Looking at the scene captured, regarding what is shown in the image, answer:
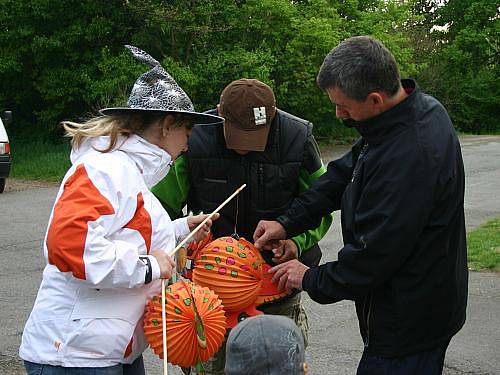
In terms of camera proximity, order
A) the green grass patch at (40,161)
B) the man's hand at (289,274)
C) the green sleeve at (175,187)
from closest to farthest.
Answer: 1. the man's hand at (289,274)
2. the green sleeve at (175,187)
3. the green grass patch at (40,161)

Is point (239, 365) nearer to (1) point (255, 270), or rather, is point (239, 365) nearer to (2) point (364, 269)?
(2) point (364, 269)

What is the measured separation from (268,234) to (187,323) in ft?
2.29

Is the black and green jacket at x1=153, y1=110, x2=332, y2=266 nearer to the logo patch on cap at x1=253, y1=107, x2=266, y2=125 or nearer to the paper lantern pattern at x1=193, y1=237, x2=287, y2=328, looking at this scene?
the logo patch on cap at x1=253, y1=107, x2=266, y2=125

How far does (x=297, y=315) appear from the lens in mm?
3672

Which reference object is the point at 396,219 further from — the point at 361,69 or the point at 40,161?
the point at 40,161

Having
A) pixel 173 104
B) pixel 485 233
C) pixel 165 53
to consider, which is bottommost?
pixel 485 233

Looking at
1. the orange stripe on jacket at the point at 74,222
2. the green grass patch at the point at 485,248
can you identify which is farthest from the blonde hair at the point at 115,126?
the green grass patch at the point at 485,248

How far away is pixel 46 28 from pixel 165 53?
11.5 ft

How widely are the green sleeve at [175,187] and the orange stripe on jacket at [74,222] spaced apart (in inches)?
42.7

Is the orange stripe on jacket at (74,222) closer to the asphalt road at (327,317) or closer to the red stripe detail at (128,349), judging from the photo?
the red stripe detail at (128,349)

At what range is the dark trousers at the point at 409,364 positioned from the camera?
2797 millimetres

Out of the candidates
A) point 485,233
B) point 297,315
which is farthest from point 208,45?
point 297,315

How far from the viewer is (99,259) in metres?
2.45

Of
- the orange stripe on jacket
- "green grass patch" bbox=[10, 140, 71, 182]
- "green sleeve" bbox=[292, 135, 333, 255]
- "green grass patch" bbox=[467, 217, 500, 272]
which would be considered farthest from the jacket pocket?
"green grass patch" bbox=[10, 140, 71, 182]
